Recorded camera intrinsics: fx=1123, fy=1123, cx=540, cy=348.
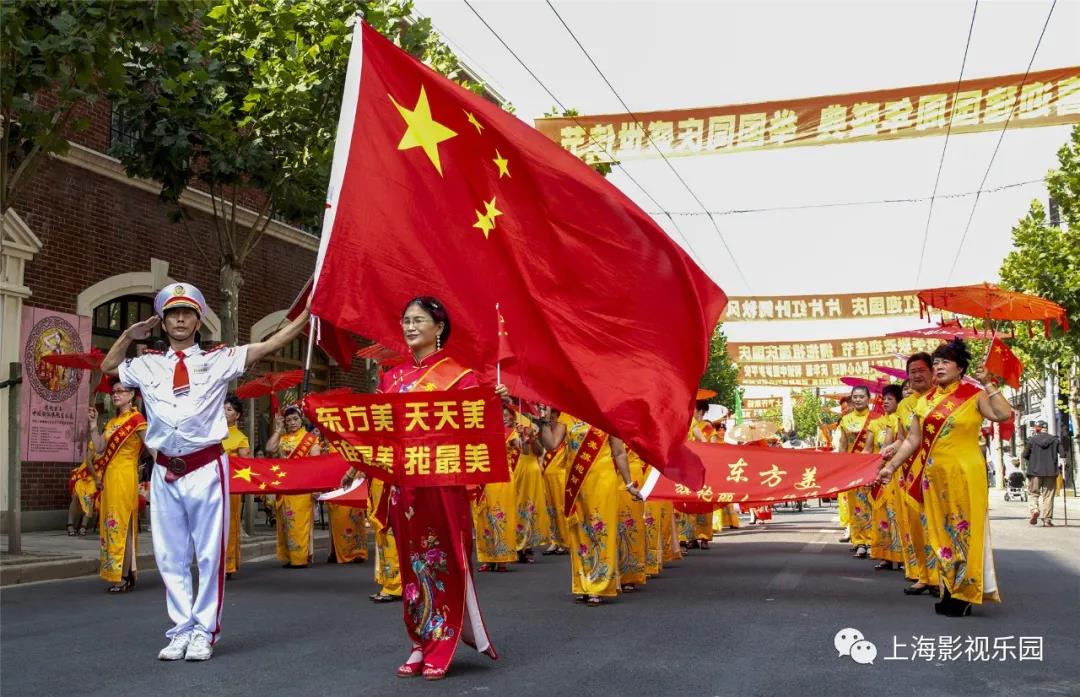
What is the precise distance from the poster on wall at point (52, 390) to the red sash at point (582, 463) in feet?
31.0

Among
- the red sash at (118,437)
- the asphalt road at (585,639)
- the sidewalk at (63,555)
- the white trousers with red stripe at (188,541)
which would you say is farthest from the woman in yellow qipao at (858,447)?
the white trousers with red stripe at (188,541)

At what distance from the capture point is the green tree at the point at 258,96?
1392 cm

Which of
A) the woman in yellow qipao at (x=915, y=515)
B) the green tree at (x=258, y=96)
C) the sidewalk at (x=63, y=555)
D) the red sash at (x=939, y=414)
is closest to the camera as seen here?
the red sash at (x=939, y=414)

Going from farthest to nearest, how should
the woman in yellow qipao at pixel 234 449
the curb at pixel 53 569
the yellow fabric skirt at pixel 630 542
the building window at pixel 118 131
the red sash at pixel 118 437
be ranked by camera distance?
the building window at pixel 118 131
the woman in yellow qipao at pixel 234 449
the curb at pixel 53 569
the red sash at pixel 118 437
the yellow fabric skirt at pixel 630 542

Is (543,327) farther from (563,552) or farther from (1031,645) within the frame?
(563,552)

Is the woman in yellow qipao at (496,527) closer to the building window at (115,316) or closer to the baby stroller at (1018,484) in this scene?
the building window at (115,316)

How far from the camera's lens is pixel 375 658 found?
19.1 feet

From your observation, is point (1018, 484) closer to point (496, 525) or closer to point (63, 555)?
point (496, 525)

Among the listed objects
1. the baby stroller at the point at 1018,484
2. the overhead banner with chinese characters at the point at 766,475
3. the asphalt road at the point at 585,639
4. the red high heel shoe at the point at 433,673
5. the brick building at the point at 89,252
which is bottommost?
the baby stroller at the point at 1018,484

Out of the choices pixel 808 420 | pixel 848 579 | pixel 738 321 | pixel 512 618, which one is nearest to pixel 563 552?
pixel 848 579

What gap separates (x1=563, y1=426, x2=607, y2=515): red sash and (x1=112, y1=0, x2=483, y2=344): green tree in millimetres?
7232

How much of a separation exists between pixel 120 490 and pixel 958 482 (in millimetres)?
6693

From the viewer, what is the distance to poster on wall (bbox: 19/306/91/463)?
1577cm

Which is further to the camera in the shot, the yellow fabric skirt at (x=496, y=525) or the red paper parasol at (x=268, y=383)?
the red paper parasol at (x=268, y=383)
